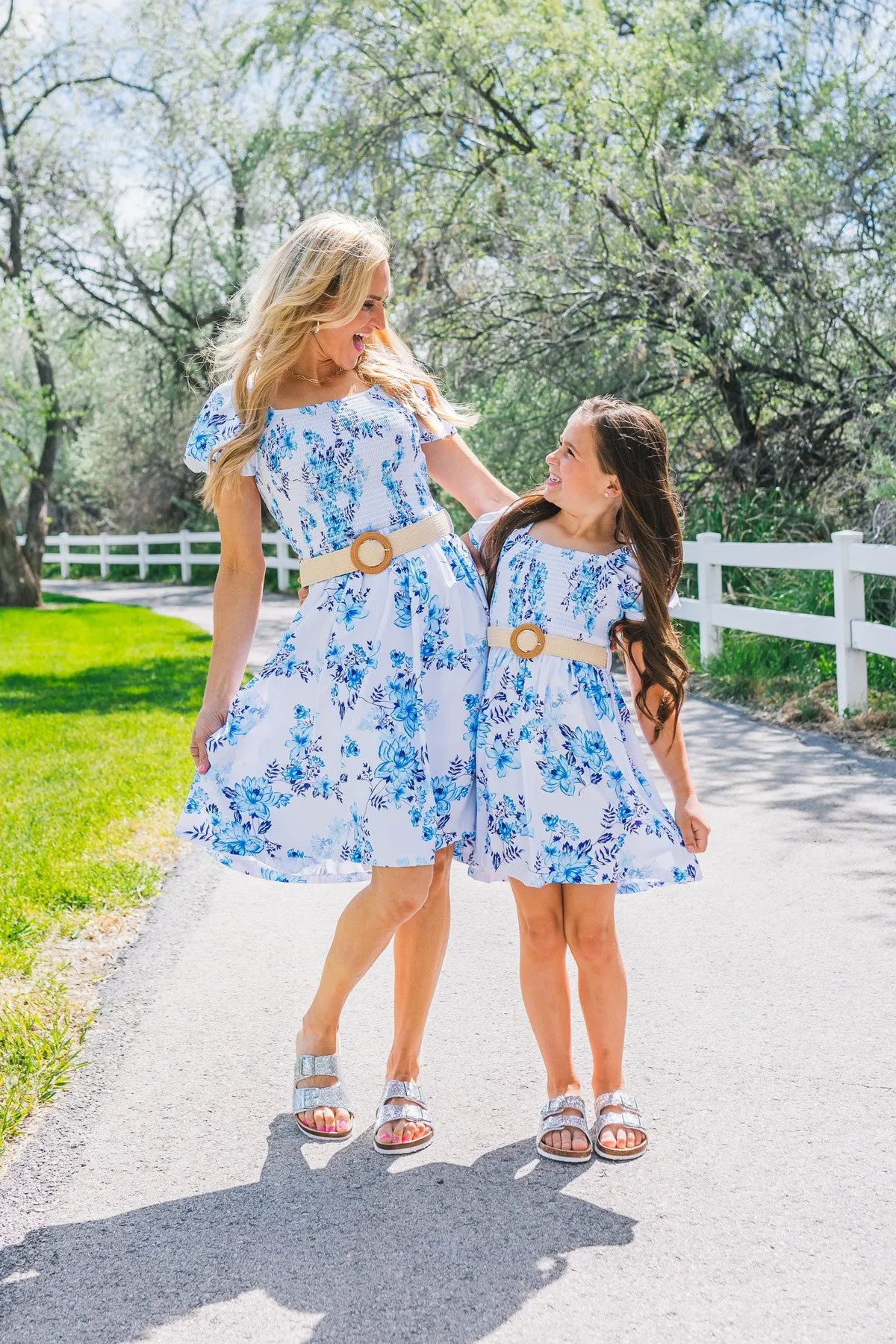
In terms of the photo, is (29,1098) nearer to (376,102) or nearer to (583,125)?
(583,125)

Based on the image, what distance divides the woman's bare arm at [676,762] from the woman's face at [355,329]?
901 mm

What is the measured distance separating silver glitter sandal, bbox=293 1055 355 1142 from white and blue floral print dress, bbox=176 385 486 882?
461 mm

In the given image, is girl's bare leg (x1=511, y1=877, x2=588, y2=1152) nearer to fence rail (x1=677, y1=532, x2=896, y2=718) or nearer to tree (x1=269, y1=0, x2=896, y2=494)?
fence rail (x1=677, y1=532, x2=896, y2=718)

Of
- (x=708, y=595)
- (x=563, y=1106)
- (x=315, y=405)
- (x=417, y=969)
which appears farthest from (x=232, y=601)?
(x=708, y=595)

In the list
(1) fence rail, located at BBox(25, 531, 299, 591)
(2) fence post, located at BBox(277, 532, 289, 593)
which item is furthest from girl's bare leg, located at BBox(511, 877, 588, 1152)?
(1) fence rail, located at BBox(25, 531, 299, 591)

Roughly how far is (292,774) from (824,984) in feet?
5.66

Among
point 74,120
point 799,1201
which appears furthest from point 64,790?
point 74,120

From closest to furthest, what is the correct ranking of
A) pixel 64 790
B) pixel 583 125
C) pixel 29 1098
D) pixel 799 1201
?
pixel 799 1201 < pixel 29 1098 < pixel 64 790 < pixel 583 125

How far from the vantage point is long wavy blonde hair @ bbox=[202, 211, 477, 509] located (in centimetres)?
288

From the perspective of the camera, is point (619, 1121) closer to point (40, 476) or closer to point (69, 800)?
point (69, 800)

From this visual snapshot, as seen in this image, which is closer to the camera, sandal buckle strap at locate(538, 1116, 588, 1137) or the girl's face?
sandal buckle strap at locate(538, 1116, 588, 1137)

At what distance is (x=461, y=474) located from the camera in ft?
10.5

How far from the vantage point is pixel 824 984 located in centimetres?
375

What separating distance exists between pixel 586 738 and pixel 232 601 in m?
0.85
